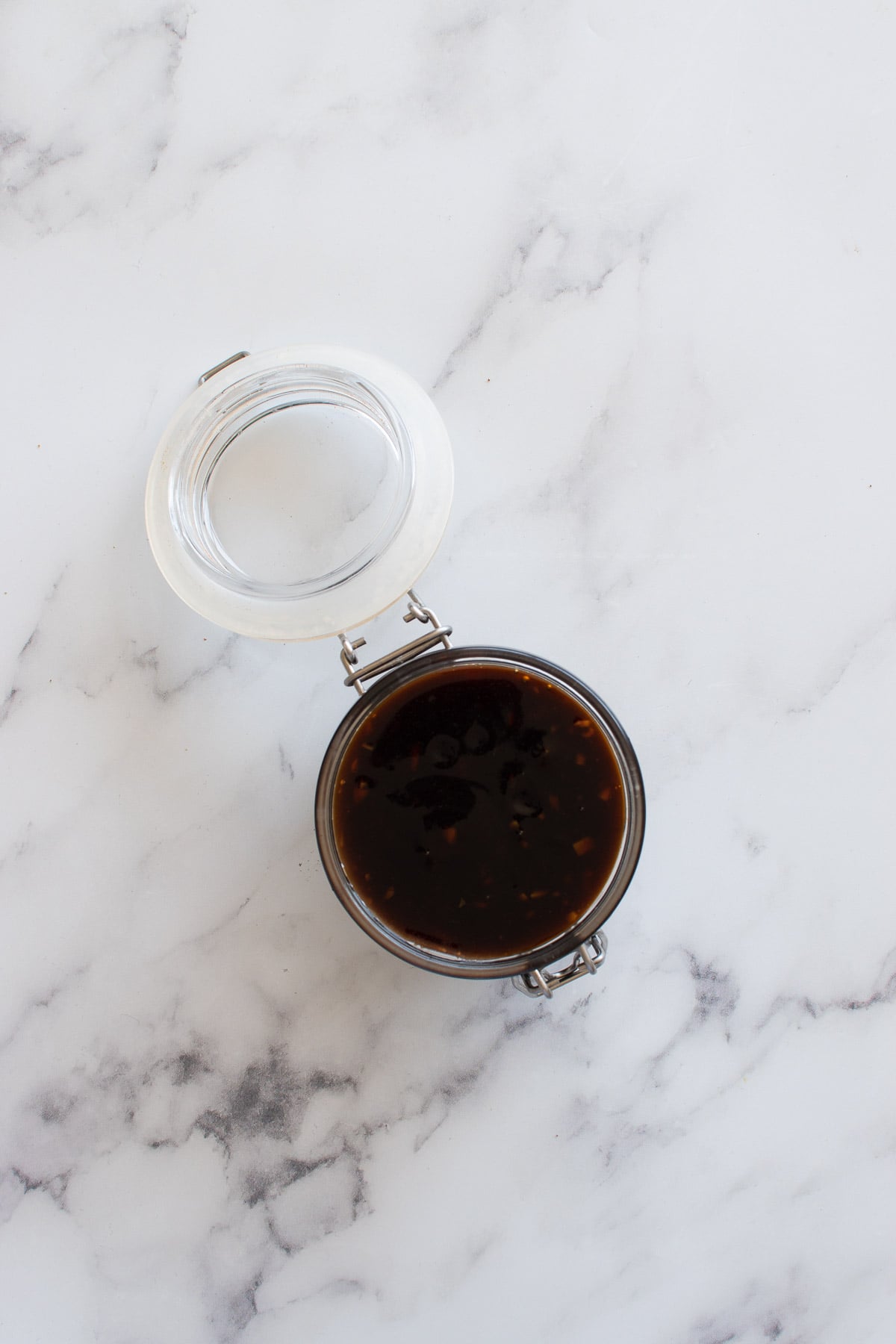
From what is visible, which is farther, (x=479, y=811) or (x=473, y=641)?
(x=473, y=641)

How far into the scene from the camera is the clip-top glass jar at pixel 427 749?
2.35ft

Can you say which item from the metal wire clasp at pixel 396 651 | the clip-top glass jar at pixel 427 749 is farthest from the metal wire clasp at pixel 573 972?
the metal wire clasp at pixel 396 651

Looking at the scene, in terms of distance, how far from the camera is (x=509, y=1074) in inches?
33.4

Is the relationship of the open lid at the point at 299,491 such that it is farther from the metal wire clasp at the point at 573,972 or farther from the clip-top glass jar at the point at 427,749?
the metal wire clasp at the point at 573,972

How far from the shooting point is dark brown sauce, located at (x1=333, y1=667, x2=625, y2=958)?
2.35 ft

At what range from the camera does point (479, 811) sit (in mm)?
716

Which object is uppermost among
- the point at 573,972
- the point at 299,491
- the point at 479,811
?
the point at 299,491

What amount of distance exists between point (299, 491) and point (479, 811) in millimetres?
323

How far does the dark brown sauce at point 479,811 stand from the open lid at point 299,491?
0.35 feet

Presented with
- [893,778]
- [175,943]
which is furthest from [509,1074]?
[893,778]

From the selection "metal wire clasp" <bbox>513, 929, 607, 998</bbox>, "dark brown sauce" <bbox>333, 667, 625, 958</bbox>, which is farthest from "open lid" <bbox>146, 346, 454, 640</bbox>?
"metal wire clasp" <bbox>513, 929, 607, 998</bbox>

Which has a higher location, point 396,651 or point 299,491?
point 299,491

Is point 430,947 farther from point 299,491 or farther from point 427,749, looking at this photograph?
point 299,491

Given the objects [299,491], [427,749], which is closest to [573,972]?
[427,749]
